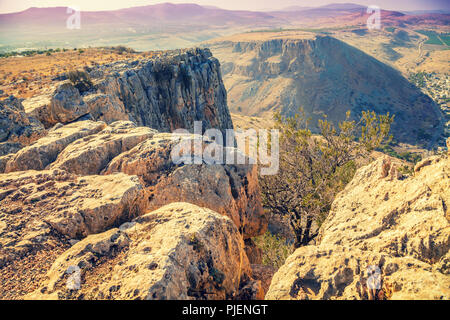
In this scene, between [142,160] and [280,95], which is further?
[280,95]

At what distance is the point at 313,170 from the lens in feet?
45.4

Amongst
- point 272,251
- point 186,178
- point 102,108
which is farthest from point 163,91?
point 186,178

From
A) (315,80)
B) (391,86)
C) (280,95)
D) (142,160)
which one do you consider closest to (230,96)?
(280,95)

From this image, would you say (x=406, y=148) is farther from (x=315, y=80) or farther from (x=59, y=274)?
(x=59, y=274)

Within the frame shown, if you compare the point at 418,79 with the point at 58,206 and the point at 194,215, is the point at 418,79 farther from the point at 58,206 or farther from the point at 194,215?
the point at 58,206

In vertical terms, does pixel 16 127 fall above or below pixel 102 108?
below

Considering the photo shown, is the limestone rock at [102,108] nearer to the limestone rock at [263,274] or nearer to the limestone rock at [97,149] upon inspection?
the limestone rock at [97,149]

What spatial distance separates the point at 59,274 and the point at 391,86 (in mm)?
127438

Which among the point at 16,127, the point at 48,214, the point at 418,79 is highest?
the point at 418,79

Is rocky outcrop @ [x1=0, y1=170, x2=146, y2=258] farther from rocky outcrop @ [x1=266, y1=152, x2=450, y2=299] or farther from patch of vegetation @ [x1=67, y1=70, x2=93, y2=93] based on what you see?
patch of vegetation @ [x1=67, y1=70, x2=93, y2=93]

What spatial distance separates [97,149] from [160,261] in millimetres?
6220

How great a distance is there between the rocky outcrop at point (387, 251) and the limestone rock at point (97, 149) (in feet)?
24.0

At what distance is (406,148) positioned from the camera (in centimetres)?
7612
